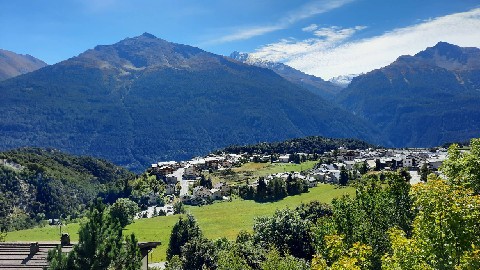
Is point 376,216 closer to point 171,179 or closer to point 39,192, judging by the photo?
point 171,179

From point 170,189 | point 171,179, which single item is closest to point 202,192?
point 170,189

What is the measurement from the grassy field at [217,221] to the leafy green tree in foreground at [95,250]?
47.7 meters

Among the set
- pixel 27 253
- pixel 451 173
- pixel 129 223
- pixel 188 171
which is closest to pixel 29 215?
pixel 188 171

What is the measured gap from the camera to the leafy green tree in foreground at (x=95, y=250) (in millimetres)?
23281

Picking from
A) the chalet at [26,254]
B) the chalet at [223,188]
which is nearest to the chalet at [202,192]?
the chalet at [223,188]

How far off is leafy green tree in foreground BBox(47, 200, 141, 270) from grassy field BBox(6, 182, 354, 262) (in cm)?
4766

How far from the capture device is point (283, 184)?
116m

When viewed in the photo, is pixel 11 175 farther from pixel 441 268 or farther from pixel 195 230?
pixel 441 268

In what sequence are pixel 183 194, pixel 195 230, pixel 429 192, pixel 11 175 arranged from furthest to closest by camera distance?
pixel 11 175 → pixel 183 194 → pixel 195 230 → pixel 429 192

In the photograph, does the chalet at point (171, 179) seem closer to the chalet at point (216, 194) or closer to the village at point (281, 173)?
the village at point (281, 173)

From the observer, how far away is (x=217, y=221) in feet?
305

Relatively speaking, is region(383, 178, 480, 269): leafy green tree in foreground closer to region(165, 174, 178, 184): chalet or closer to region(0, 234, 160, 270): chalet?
region(0, 234, 160, 270): chalet

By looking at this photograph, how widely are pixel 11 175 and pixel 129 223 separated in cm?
8107

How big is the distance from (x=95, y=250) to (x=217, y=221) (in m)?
69.7
